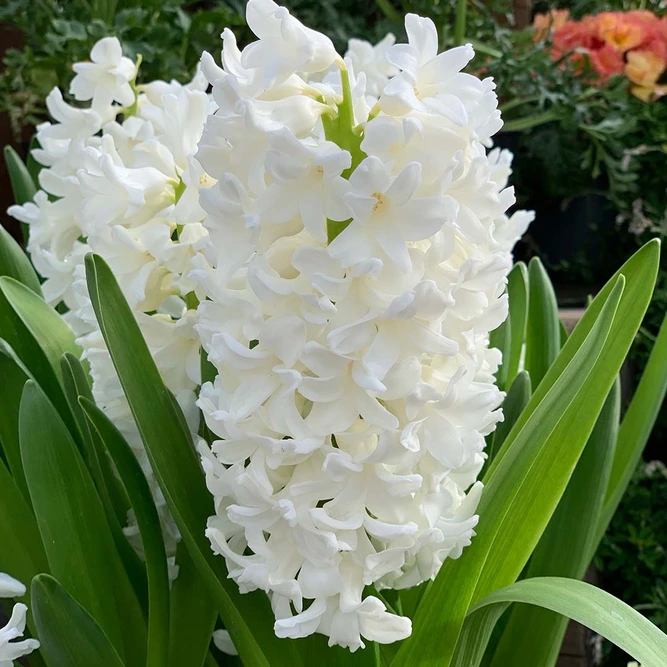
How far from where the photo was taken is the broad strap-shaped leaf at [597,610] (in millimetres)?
303

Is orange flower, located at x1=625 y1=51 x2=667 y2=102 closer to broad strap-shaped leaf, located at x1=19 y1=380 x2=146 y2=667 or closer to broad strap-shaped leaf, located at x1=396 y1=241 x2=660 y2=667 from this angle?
broad strap-shaped leaf, located at x1=396 y1=241 x2=660 y2=667

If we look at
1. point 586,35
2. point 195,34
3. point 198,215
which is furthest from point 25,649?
point 586,35

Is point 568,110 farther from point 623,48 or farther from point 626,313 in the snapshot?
point 626,313

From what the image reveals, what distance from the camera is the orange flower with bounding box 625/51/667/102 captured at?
3.34ft

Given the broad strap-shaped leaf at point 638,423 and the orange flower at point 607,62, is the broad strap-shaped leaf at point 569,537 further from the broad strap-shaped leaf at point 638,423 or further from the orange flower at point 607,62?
the orange flower at point 607,62

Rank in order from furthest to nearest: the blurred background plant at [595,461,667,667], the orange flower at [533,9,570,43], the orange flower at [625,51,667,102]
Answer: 1. the orange flower at [533,9,570,43]
2. the orange flower at [625,51,667,102]
3. the blurred background plant at [595,461,667,667]

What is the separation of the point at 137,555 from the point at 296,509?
0.18 meters

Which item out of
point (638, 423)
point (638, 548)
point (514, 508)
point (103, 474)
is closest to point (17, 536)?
point (103, 474)

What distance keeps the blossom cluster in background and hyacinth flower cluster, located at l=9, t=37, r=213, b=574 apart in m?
0.74

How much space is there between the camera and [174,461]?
38cm

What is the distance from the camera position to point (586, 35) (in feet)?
3.59

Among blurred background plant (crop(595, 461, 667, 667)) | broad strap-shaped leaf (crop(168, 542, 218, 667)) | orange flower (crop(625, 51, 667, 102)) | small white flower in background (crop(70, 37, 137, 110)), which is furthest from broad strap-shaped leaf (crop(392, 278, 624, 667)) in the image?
orange flower (crop(625, 51, 667, 102))

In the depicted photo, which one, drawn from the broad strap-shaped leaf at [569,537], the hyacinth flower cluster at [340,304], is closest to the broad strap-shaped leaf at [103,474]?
the hyacinth flower cluster at [340,304]

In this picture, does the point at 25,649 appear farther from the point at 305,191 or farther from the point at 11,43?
the point at 11,43
